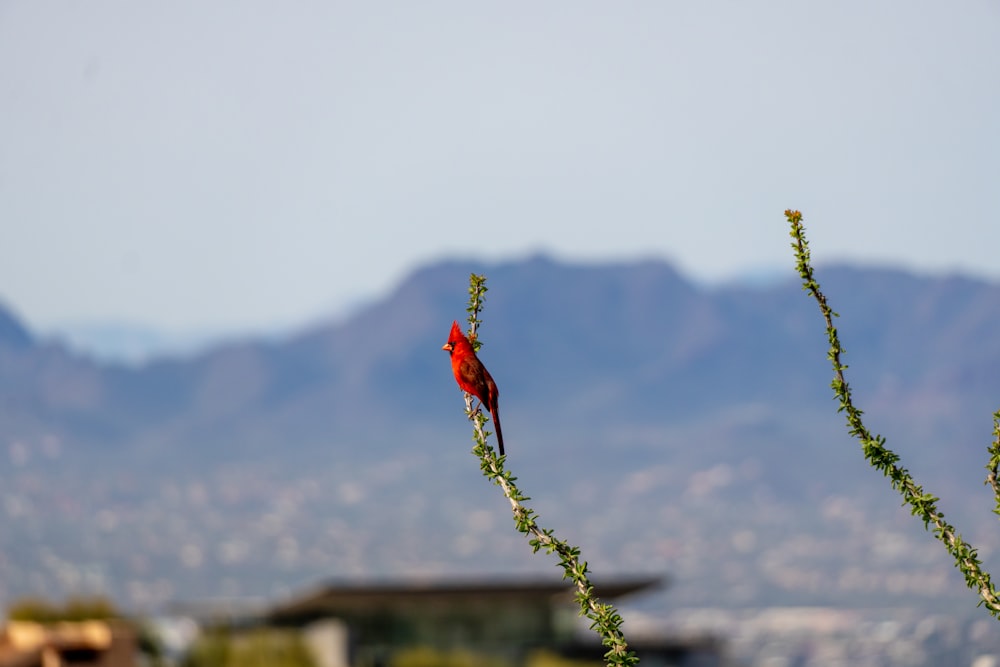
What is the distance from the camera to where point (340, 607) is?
4156cm

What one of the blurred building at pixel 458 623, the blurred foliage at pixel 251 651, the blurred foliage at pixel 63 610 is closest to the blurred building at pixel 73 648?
the blurred foliage at pixel 63 610

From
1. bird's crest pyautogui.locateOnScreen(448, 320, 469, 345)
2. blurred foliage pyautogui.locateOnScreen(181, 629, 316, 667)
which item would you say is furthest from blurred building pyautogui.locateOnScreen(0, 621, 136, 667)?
bird's crest pyautogui.locateOnScreen(448, 320, 469, 345)

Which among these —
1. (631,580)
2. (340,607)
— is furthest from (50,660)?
(631,580)

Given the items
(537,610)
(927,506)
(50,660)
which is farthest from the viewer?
(537,610)

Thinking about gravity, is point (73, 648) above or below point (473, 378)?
above

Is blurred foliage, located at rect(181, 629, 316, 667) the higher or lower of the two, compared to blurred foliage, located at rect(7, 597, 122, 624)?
lower

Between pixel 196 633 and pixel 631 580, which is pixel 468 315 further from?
pixel 631 580

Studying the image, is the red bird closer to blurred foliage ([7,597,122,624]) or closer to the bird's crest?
the bird's crest

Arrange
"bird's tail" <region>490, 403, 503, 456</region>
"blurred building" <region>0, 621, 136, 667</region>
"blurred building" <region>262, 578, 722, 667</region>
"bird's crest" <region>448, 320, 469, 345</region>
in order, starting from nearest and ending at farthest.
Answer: "bird's tail" <region>490, 403, 503, 456</region> < "bird's crest" <region>448, 320, 469, 345</region> < "blurred building" <region>0, 621, 136, 667</region> < "blurred building" <region>262, 578, 722, 667</region>

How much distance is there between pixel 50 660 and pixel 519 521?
2143 cm

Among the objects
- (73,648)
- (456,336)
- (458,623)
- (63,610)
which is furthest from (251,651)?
(456,336)

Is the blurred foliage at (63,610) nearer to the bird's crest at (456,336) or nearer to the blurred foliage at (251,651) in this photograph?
the blurred foliage at (251,651)

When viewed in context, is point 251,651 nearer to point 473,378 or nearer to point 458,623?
point 458,623

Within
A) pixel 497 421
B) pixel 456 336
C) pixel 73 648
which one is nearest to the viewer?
pixel 497 421
